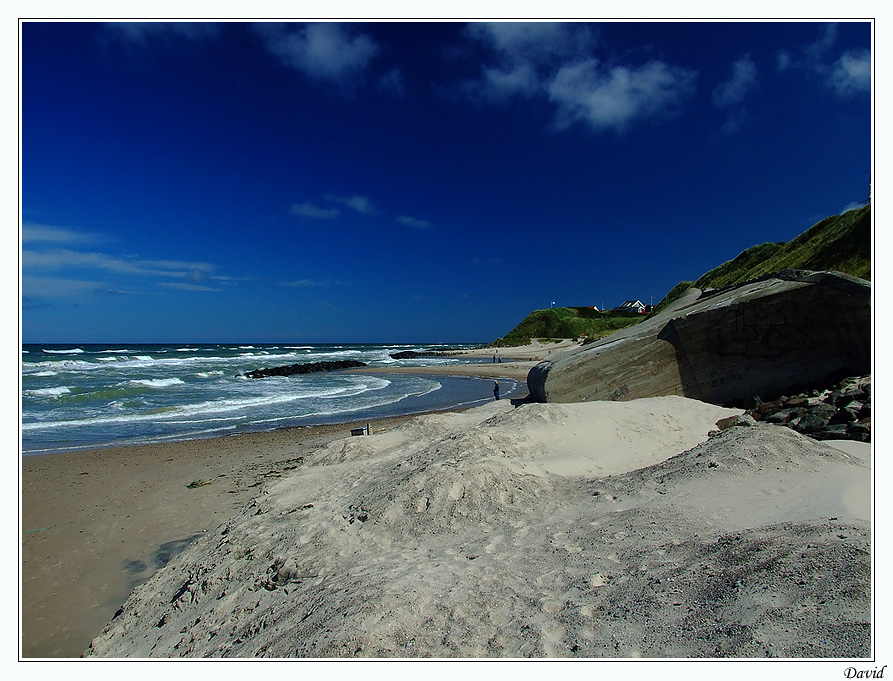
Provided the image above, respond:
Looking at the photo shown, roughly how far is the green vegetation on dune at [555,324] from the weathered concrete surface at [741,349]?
230 ft

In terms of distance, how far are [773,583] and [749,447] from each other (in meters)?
3.27

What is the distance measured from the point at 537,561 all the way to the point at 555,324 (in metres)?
88.4

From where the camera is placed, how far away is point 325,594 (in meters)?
3.73

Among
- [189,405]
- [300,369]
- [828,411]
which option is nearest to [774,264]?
[828,411]

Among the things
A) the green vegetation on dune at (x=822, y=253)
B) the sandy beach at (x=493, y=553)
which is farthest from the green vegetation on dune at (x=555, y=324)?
the sandy beach at (x=493, y=553)

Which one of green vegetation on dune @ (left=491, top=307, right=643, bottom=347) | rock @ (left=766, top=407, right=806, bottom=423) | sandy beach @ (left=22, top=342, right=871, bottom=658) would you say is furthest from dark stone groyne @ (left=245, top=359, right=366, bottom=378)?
green vegetation on dune @ (left=491, top=307, right=643, bottom=347)

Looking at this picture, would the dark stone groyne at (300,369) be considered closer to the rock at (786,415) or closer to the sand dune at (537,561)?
the sand dune at (537,561)

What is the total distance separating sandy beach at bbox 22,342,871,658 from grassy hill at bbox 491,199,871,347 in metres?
12.4

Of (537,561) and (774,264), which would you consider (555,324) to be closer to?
(774,264)

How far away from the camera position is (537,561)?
3.87 metres

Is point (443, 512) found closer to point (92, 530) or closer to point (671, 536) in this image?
point (671, 536)

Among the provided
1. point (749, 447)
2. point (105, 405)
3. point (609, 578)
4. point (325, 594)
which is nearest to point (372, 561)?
point (325, 594)

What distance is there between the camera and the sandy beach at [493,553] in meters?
2.75

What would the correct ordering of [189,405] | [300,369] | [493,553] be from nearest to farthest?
[493,553] < [189,405] < [300,369]
